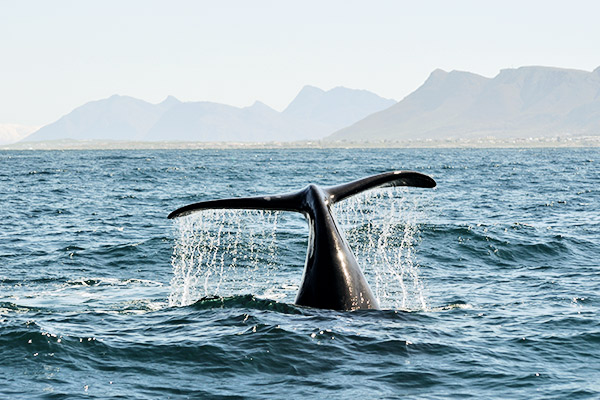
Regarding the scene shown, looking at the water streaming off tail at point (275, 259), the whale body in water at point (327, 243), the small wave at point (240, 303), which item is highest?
the whale body in water at point (327, 243)

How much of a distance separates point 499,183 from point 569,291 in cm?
3270

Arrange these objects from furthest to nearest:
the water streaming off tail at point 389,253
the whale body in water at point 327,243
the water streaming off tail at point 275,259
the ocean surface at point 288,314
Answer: the water streaming off tail at point 275,259 < the water streaming off tail at point 389,253 < the whale body in water at point 327,243 < the ocean surface at point 288,314

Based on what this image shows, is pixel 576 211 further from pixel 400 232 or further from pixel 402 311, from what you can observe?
pixel 402 311


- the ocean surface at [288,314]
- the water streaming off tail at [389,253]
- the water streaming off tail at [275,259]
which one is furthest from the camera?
the water streaming off tail at [275,259]

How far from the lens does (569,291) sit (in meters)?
13.0

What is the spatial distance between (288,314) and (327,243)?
1.06 metres

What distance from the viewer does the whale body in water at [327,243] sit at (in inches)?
390

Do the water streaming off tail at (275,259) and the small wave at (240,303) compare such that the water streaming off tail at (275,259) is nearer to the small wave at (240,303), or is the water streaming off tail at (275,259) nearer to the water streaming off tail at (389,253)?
the water streaming off tail at (389,253)

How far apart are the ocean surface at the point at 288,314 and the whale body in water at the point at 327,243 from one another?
0.70 ft

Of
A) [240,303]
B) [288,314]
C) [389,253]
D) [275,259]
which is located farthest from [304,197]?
[389,253]

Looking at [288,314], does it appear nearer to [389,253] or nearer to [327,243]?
[327,243]

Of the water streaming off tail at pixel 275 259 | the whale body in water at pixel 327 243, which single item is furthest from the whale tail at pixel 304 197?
the water streaming off tail at pixel 275 259

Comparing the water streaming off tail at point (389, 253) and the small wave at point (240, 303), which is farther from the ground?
the small wave at point (240, 303)

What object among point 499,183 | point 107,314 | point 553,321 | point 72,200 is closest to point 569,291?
point 553,321
